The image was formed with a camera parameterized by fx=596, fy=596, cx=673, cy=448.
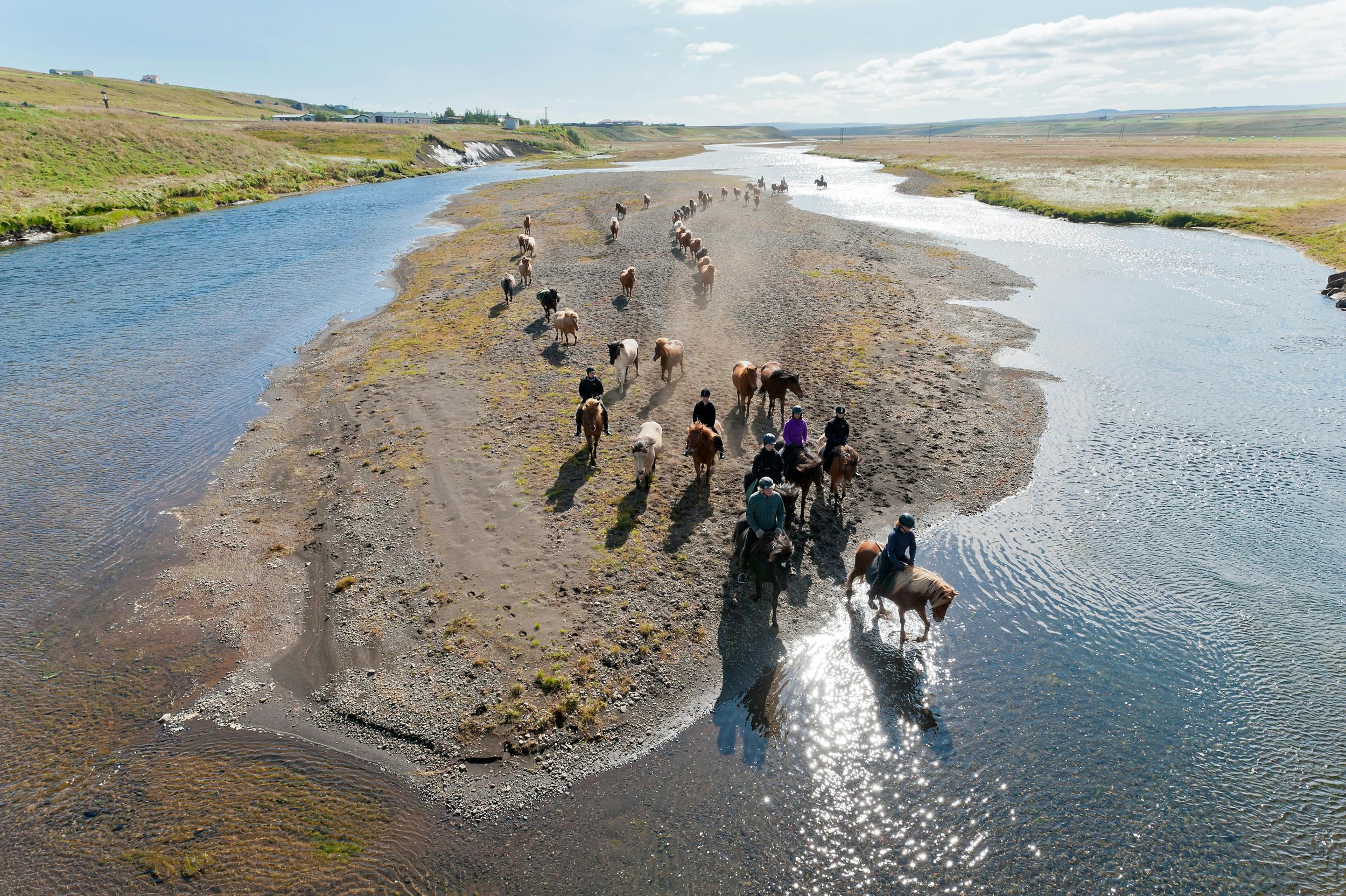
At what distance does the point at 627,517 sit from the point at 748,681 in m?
5.01

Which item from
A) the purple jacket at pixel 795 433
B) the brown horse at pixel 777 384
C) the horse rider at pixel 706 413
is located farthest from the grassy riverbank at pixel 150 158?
the purple jacket at pixel 795 433

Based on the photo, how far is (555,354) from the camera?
23672mm

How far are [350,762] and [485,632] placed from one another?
272 centimetres

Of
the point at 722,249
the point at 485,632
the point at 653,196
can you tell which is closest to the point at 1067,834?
the point at 485,632

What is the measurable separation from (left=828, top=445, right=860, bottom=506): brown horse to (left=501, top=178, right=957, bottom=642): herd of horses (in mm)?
15

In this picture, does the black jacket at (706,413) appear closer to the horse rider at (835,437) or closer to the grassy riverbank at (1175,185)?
the horse rider at (835,437)

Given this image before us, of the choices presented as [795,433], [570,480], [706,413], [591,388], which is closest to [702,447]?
[706,413]

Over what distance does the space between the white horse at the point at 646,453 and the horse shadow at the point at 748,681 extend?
4553 millimetres

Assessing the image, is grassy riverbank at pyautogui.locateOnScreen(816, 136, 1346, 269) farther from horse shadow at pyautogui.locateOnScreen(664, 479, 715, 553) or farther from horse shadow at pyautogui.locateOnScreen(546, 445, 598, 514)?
horse shadow at pyautogui.locateOnScreen(546, 445, 598, 514)

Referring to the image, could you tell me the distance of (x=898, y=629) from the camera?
11.1 m

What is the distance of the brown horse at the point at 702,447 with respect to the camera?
14.5 m

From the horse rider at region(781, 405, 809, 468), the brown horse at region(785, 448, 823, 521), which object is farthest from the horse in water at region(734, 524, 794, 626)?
the horse rider at region(781, 405, 809, 468)

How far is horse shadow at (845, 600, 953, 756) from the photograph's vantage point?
920 cm

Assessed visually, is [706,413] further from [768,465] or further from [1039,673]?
[1039,673]
